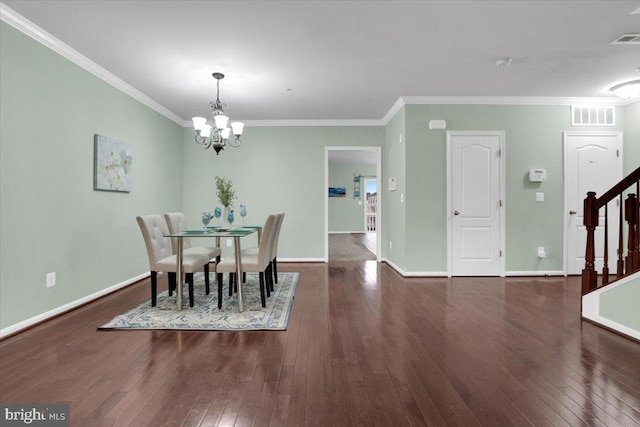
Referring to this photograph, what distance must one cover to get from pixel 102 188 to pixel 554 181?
6.02 meters

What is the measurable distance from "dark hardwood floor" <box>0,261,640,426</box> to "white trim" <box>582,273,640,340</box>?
0.28 ft

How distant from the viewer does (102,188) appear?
12.2ft

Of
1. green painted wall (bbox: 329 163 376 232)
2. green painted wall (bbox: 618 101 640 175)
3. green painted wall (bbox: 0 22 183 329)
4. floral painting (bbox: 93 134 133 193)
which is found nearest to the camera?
green painted wall (bbox: 0 22 183 329)

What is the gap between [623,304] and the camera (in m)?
2.63

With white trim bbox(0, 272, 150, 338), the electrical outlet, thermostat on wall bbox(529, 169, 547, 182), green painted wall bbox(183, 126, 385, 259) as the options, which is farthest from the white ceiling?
white trim bbox(0, 272, 150, 338)

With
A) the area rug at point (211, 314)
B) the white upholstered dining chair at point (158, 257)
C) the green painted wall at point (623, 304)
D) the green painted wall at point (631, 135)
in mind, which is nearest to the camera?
the green painted wall at point (623, 304)

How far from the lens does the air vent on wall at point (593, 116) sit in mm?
4801

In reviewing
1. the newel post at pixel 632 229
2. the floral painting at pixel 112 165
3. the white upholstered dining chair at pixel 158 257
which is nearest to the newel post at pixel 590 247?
the newel post at pixel 632 229

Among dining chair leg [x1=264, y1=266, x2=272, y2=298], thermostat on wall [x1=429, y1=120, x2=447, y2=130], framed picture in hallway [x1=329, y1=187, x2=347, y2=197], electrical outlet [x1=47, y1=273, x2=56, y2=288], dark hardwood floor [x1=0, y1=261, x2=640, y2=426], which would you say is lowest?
dark hardwood floor [x1=0, y1=261, x2=640, y2=426]

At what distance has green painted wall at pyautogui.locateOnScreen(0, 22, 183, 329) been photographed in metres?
2.62

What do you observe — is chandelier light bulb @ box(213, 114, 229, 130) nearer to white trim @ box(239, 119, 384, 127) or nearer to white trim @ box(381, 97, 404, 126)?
white trim @ box(239, 119, 384, 127)

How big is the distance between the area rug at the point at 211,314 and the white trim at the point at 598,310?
2.70 m

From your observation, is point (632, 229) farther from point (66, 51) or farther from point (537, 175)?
point (66, 51)

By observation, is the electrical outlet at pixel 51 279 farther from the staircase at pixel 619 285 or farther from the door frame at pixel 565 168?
the door frame at pixel 565 168
